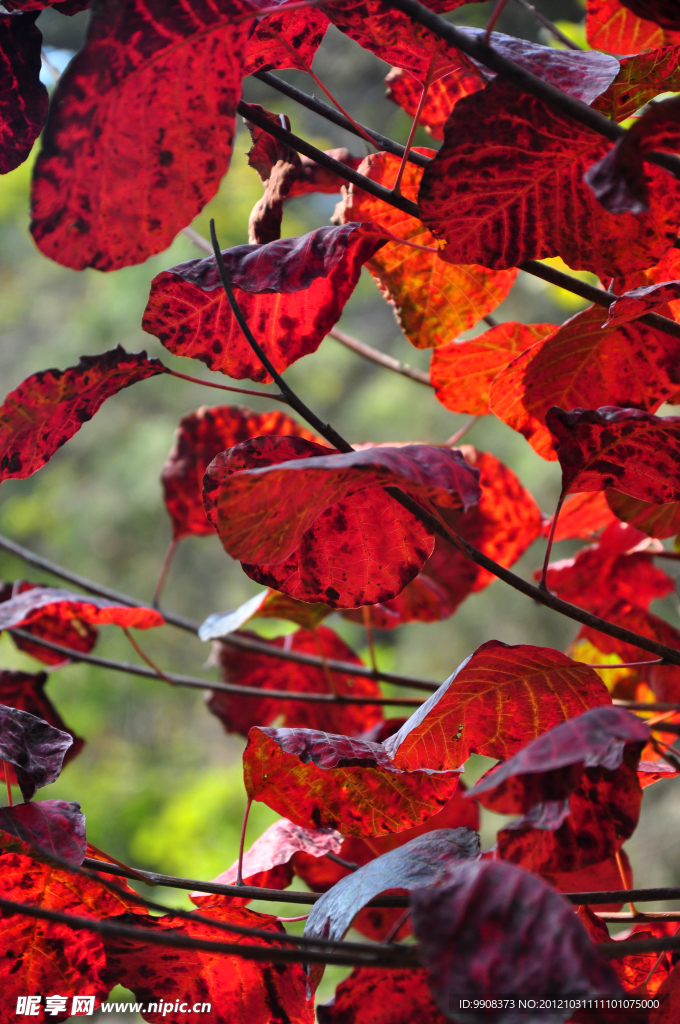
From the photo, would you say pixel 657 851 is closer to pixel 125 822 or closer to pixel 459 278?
pixel 125 822

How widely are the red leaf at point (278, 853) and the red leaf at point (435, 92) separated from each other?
1.42 ft

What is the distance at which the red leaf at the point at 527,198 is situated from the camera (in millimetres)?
292

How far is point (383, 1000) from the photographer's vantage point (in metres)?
0.32

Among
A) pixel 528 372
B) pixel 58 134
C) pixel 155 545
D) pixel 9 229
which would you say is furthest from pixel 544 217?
pixel 9 229

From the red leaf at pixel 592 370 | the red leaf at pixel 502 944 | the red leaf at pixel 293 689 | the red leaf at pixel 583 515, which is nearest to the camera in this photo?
the red leaf at pixel 502 944

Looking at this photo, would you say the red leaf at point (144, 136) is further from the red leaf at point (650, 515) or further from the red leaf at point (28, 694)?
the red leaf at point (28, 694)

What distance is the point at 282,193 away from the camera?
36 centimetres

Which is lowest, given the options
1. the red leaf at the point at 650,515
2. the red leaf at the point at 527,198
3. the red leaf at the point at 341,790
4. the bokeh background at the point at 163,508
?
the bokeh background at the point at 163,508

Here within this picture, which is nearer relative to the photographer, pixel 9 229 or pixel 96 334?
pixel 96 334

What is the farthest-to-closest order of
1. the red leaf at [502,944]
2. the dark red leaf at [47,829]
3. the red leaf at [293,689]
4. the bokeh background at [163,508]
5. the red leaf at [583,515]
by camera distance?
the bokeh background at [163,508], the red leaf at [293,689], the red leaf at [583,515], the dark red leaf at [47,829], the red leaf at [502,944]

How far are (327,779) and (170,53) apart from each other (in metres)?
0.32

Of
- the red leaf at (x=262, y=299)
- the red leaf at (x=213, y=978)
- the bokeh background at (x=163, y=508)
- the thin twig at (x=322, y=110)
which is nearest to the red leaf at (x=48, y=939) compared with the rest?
the red leaf at (x=213, y=978)

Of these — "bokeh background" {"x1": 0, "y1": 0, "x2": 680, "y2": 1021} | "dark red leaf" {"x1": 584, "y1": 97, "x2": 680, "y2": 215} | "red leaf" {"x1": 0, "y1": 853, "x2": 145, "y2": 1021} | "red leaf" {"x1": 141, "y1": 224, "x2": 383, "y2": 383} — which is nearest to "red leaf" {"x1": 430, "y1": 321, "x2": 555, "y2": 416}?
"red leaf" {"x1": 141, "y1": 224, "x2": 383, "y2": 383}

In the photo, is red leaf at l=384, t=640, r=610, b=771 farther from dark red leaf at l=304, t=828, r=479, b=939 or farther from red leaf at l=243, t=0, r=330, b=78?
red leaf at l=243, t=0, r=330, b=78
